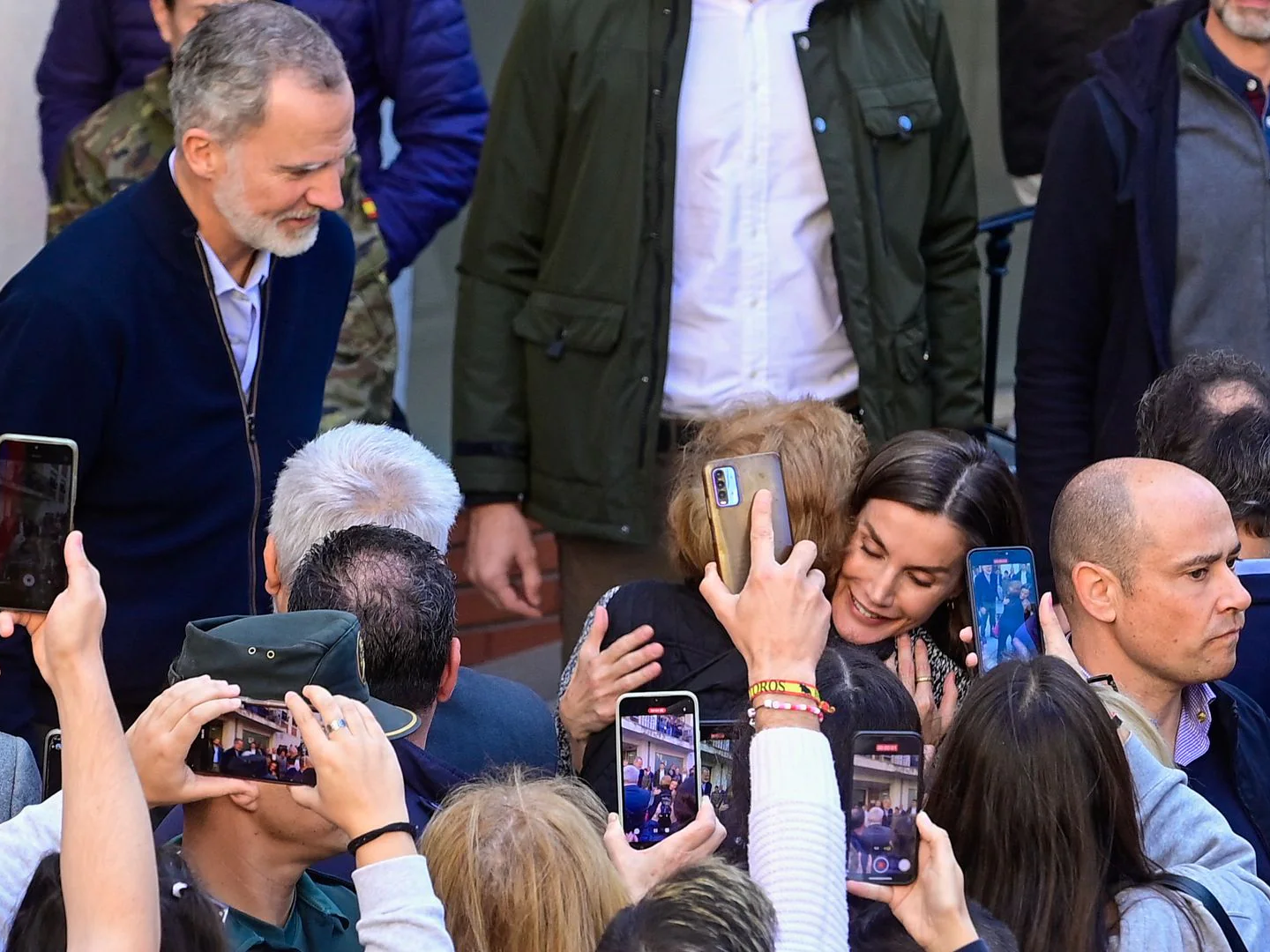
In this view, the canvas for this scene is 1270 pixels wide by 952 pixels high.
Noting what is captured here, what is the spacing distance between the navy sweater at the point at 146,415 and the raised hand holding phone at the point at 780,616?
141 centimetres

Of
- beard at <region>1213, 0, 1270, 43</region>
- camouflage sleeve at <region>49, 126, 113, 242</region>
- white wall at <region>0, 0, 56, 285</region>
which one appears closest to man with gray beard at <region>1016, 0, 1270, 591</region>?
beard at <region>1213, 0, 1270, 43</region>

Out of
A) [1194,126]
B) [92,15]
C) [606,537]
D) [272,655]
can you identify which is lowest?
[606,537]

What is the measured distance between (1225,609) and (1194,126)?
1365mm

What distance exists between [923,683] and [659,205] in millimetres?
1256

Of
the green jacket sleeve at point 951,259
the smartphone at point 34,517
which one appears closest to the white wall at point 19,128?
the green jacket sleeve at point 951,259

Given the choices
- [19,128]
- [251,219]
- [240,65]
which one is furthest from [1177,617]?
[19,128]

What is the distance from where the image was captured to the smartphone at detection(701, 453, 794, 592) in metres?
2.75

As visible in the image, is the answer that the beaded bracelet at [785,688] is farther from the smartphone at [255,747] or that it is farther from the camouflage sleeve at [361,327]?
the camouflage sleeve at [361,327]

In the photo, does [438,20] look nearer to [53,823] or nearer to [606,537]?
[606,537]

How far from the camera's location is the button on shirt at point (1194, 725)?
299 centimetres

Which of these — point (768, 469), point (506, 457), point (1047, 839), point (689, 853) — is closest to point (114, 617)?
point (506, 457)

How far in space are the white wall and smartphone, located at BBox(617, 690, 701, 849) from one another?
9.50 ft

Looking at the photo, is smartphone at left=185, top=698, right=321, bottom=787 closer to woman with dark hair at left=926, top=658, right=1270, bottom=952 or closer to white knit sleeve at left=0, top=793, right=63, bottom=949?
white knit sleeve at left=0, top=793, right=63, bottom=949

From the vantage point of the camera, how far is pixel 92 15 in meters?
4.31
